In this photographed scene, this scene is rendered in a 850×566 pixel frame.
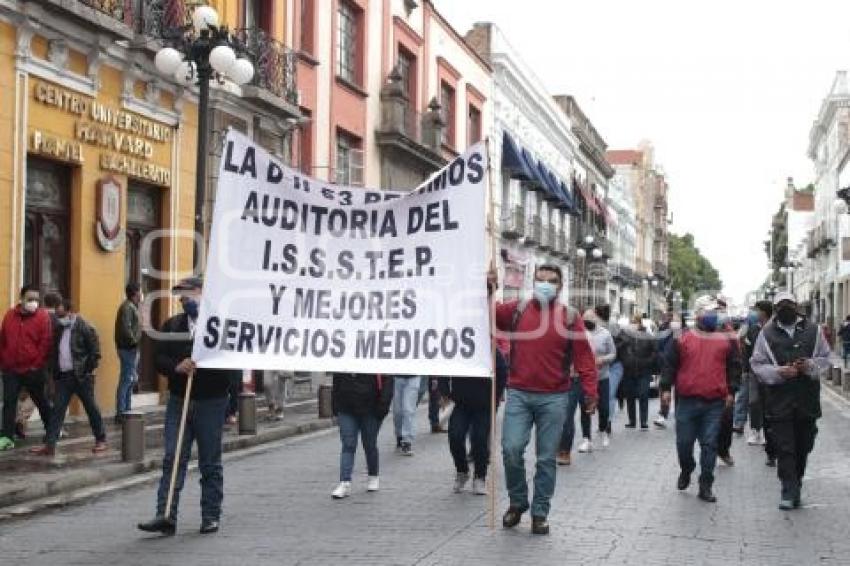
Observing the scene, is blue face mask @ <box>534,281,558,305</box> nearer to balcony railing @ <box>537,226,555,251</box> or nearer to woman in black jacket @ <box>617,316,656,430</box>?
woman in black jacket @ <box>617,316,656,430</box>

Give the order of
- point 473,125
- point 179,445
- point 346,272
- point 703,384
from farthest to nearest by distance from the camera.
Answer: point 473,125, point 703,384, point 346,272, point 179,445

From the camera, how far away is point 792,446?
942 cm

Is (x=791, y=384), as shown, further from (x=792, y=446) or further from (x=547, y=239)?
(x=547, y=239)

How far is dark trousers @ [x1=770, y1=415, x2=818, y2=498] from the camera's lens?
9.39 metres

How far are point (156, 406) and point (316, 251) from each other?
10.2 meters

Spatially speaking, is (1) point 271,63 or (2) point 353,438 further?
(1) point 271,63

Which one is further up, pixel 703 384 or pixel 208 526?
pixel 703 384

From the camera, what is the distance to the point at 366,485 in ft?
34.1

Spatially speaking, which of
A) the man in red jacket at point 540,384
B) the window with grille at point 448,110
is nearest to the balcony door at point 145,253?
the man in red jacket at point 540,384

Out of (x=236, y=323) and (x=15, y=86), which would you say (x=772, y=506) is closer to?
(x=236, y=323)

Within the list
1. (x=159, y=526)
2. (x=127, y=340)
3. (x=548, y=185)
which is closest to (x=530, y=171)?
(x=548, y=185)

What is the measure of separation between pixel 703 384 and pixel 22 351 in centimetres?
675

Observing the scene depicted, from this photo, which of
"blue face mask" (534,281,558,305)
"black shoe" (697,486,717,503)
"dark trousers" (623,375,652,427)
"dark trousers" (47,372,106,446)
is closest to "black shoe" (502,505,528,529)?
"blue face mask" (534,281,558,305)

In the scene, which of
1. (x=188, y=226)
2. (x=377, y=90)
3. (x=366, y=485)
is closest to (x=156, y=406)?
(x=188, y=226)
